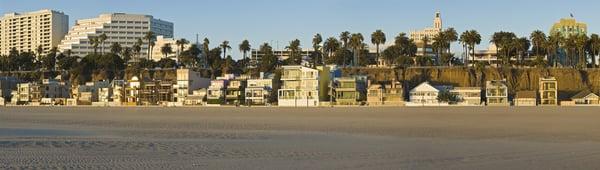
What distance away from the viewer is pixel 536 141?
2441 cm

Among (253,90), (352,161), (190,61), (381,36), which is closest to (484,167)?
(352,161)

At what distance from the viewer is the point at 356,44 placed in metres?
115

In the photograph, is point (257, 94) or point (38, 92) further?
point (38, 92)

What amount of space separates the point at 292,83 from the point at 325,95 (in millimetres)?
4565

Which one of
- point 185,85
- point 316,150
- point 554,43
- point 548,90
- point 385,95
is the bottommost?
point 316,150

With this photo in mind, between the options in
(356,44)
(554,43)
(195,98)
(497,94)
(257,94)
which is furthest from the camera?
(356,44)

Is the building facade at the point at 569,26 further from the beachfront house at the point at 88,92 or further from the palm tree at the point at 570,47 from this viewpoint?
the beachfront house at the point at 88,92

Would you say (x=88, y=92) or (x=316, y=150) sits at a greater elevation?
(x=88, y=92)

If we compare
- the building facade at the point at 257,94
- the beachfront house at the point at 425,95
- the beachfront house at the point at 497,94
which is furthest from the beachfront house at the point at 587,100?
the building facade at the point at 257,94

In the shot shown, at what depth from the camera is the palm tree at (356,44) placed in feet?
375

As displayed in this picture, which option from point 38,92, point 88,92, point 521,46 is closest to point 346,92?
A: point 521,46

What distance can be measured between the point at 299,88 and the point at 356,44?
34.0 metres

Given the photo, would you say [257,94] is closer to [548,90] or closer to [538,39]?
[548,90]

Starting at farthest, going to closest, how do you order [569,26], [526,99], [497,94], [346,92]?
[569,26] < [497,94] < [346,92] < [526,99]
